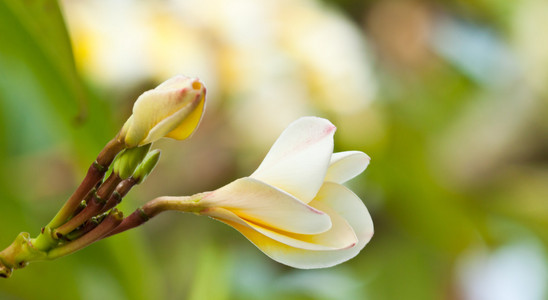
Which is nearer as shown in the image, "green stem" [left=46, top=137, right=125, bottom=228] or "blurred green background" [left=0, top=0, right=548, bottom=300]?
"green stem" [left=46, top=137, right=125, bottom=228]

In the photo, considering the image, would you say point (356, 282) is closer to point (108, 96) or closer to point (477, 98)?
point (108, 96)

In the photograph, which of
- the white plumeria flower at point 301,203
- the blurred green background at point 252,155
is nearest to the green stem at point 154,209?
the white plumeria flower at point 301,203

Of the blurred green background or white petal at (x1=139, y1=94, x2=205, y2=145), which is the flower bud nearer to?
white petal at (x1=139, y1=94, x2=205, y2=145)

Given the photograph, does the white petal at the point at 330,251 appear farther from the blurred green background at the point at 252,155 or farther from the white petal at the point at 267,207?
the blurred green background at the point at 252,155

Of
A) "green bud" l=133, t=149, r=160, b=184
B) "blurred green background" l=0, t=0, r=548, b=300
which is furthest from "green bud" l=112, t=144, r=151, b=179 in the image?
"blurred green background" l=0, t=0, r=548, b=300

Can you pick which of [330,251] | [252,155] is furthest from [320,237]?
[252,155]

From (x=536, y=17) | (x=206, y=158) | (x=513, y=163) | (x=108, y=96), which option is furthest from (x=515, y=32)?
(x=108, y=96)
